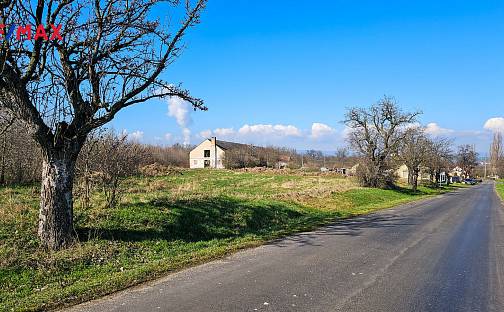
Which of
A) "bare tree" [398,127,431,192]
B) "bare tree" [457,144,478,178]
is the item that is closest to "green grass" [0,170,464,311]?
"bare tree" [398,127,431,192]

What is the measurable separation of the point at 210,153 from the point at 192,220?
253ft

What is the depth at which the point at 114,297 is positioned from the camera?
610 cm

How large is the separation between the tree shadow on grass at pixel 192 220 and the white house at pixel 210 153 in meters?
68.3

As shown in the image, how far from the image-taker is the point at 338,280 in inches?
281

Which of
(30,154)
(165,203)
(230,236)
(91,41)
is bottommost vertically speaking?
(230,236)

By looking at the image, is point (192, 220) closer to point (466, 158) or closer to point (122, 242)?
point (122, 242)

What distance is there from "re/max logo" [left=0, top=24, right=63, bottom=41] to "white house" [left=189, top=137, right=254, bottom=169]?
75.2 metres

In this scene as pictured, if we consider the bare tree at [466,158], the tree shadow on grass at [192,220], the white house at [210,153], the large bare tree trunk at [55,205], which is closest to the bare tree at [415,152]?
the tree shadow on grass at [192,220]

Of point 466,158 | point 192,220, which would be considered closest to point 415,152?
point 192,220

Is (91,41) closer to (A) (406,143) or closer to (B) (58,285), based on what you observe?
(B) (58,285)

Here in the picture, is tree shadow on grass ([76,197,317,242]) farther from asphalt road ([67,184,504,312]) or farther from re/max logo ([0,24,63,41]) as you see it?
re/max logo ([0,24,63,41])

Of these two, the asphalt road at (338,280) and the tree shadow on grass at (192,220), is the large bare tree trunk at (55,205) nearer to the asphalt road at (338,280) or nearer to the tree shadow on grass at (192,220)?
the tree shadow on grass at (192,220)

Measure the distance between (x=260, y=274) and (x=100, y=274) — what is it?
321 centimetres

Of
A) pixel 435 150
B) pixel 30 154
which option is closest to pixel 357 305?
pixel 30 154
